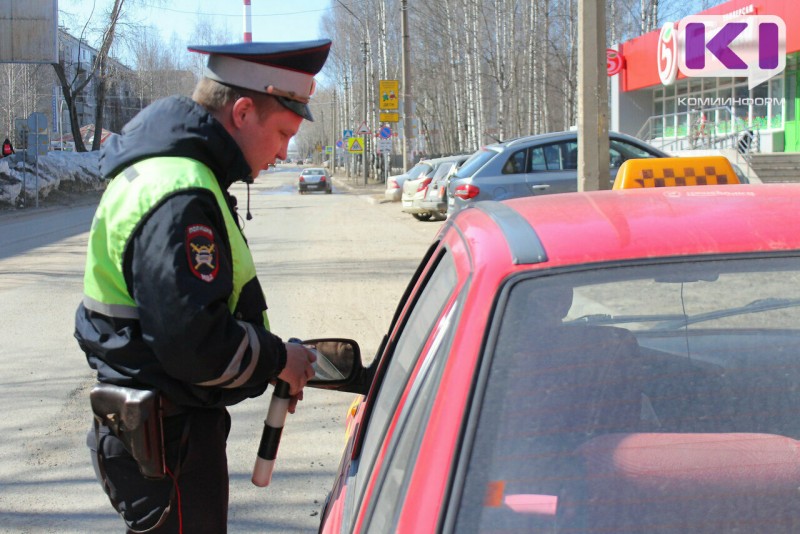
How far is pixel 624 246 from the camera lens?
157 centimetres

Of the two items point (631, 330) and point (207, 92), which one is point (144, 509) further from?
point (631, 330)

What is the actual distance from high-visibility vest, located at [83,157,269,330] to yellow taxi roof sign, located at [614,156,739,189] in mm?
4226

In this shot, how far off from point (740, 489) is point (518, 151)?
Result: 42.2 ft

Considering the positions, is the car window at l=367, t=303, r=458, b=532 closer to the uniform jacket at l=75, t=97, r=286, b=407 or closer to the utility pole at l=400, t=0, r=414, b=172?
the uniform jacket at l=75, t=97, r=286, b=407

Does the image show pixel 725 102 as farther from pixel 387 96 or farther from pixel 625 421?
pixel 625 421

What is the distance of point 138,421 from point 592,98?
22.4 feet

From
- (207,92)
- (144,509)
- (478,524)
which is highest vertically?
(207,92)

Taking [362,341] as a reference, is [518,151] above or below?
above

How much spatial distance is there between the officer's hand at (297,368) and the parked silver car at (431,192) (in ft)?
51.6

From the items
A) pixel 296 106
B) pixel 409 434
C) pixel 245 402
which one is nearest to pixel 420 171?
pixel 245 402

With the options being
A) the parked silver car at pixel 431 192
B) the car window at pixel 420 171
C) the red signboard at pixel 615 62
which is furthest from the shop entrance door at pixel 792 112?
the parked silver car at pixel 431 192

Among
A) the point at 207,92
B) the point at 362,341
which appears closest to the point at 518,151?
the point at 362,341

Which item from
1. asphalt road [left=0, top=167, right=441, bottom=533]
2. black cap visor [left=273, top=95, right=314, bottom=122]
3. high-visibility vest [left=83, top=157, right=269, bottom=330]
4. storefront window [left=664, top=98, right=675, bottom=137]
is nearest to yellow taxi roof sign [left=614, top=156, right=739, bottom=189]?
asphalt road [left=0, top=167, right=441, bottom=533]

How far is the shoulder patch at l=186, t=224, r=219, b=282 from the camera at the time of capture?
1.96 metres
